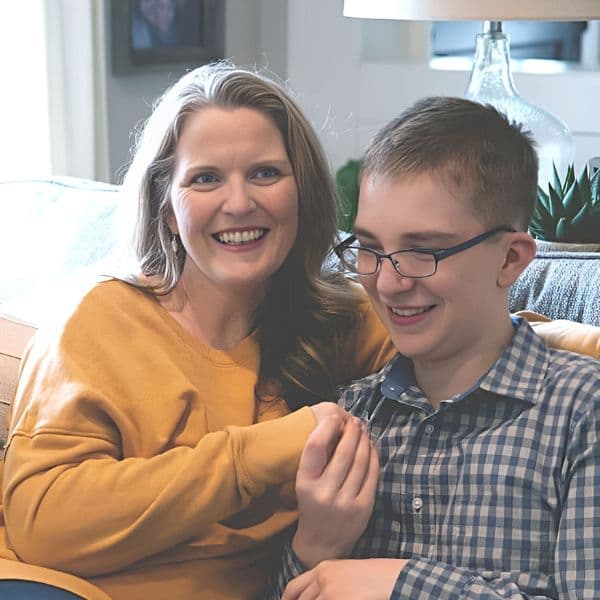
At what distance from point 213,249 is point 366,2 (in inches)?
38.7

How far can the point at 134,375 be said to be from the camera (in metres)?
1.52

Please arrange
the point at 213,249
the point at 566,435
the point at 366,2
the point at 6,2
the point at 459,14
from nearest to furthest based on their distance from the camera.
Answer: the point at 566,435 → the point at 213,249 → the point at 459,14 → the point at 366,2 → the point at 6,2

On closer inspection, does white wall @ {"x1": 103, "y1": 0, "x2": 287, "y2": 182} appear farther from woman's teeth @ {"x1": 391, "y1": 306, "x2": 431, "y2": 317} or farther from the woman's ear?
woman's teeth @ {"x1": 391, "y1": 306, "x2": 431, "y2": 317}

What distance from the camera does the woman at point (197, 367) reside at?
4.67 feet

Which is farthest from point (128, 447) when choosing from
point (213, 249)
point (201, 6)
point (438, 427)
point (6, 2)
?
point (201, 6)

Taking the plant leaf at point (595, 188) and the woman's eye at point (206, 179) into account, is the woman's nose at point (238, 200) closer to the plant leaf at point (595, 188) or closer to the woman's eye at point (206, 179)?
the woman's eye at point (206, 179)

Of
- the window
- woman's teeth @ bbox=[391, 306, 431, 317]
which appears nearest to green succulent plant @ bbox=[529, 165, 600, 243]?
woman's teeth @ bbox=[391, 306, 431, 317]

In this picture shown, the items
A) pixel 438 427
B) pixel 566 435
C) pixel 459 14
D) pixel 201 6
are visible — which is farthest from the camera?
pixel 201 6

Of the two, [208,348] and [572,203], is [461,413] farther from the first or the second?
[572,203]

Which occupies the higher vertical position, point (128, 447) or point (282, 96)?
point (282, 96)

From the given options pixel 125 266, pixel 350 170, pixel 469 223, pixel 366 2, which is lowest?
pixel 350 170

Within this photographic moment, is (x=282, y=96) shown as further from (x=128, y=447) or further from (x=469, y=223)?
(x=128, y=447)

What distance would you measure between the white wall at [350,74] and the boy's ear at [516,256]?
90.9 inches

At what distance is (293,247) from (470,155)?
0.42m
